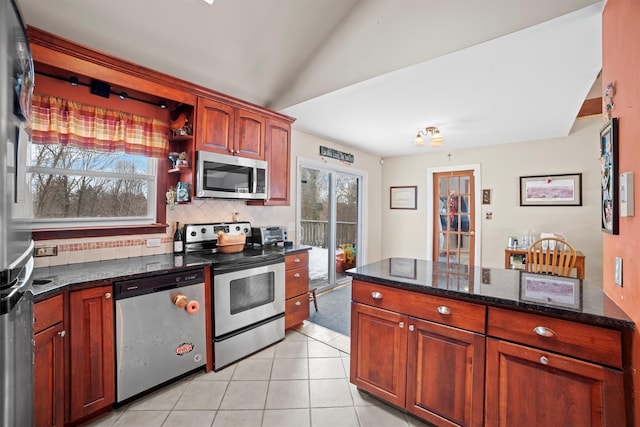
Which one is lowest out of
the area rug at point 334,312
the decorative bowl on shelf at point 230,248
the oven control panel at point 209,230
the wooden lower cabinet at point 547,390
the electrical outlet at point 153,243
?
the area rug at point 334,312

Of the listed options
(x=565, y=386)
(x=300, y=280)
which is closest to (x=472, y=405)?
(x=565, y=386)

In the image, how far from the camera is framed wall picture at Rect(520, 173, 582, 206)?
12.3 feet

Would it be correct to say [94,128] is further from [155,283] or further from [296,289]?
[296,289]

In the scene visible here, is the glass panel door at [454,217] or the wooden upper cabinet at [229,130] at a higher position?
the wooden upper cabinet at [229,130]

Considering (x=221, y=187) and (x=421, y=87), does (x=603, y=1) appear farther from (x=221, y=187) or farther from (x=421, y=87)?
(x=221, y=187)

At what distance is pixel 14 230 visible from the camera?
841 millimetres

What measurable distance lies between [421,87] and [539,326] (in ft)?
6.42

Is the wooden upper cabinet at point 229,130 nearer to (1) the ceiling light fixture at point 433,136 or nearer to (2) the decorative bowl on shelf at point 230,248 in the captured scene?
(2) the decorative bowl on shelf at point 230,248

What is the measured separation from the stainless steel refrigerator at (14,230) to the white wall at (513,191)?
4374 millimetres

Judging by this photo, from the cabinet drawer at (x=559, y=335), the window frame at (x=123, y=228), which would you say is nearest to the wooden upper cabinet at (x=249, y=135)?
the window frame at (x=123, y=228)

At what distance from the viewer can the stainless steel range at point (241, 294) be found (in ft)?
7.26

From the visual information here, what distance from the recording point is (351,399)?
1.91 metres

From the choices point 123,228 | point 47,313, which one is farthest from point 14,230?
point 123,228

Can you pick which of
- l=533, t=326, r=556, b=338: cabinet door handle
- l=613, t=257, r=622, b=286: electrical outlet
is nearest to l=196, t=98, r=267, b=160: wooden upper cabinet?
l=533, t=326, r=556, b=338: cabinet door handle
